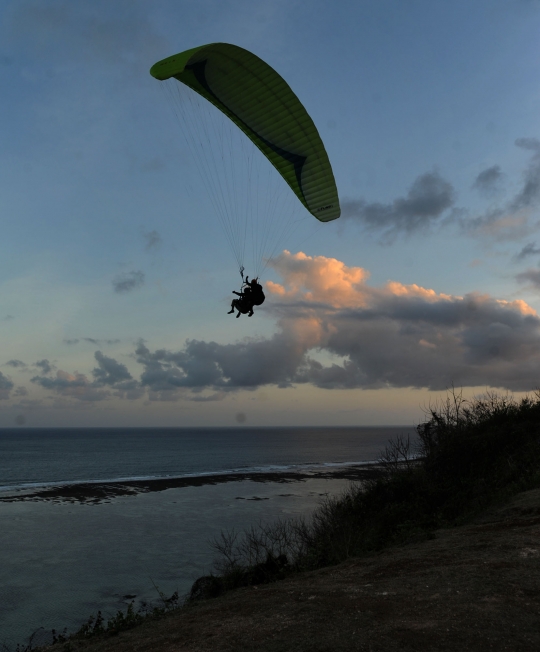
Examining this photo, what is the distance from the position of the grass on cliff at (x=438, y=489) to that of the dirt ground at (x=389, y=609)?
5.75 meters

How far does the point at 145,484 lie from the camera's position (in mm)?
58469

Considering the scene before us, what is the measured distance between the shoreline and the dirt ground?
3378cm

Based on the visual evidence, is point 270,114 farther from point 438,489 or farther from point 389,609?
point 438,489

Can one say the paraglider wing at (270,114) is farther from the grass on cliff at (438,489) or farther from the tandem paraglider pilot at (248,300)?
the grass on cliff at (438,489)

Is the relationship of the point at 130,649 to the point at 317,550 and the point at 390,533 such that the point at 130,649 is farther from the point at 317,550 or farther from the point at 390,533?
the point at 390,533

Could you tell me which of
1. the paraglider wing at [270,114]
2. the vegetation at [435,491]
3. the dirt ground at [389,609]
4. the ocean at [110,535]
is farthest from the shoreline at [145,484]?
the dirt ground at [389,609]

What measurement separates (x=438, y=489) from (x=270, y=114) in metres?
19.4

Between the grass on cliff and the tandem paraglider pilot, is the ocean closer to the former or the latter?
the grass on cliff

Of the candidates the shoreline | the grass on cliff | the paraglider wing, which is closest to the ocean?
the shoreline

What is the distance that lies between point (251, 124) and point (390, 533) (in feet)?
59.5

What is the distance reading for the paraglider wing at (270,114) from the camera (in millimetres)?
15383

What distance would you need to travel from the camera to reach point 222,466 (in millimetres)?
80812

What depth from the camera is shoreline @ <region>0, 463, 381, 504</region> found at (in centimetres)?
4919

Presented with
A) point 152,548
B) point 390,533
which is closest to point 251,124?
point 390,533
